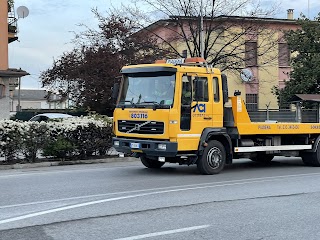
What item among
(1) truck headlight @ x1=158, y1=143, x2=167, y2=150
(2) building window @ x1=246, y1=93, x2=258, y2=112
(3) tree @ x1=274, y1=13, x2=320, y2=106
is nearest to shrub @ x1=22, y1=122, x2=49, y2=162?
(1) truck headlight @ x1=158, y1=143, x2=167, y2=150

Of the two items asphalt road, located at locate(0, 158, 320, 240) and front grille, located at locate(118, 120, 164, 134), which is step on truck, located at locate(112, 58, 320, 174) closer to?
front grille, located at locate(118, 120, 164, 134)

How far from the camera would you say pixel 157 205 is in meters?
7.80

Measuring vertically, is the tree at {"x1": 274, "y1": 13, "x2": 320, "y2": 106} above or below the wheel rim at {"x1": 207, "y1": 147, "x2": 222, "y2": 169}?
above

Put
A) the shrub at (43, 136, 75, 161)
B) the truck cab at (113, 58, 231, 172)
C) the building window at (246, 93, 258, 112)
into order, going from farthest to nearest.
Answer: the building window at (246, 93, 258, 112)
the shrub at (43, 136, 75, 161)
the truck cab at (113, 58, 231, 172)

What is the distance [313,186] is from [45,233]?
21.2ft

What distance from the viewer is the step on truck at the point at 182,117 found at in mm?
11023

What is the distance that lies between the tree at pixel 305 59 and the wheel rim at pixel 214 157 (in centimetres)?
1641

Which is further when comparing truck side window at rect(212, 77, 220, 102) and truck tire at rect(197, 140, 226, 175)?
truck side window at rect(212, 77, 220, 102)

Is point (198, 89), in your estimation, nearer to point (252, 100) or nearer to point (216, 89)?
point (216, 89)

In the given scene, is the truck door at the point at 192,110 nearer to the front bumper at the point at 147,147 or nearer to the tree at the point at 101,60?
the front bumper at the point at 147,147

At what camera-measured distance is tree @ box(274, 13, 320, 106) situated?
2691cm

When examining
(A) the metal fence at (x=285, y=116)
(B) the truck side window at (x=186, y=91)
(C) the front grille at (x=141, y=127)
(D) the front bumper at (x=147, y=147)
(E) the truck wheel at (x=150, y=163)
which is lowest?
(E) the truck wheel at (x=150, y=163)

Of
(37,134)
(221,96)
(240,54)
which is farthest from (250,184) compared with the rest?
(240,54)

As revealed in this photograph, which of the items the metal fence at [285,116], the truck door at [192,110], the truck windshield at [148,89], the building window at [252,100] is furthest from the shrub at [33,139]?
the building window at [252,100]
